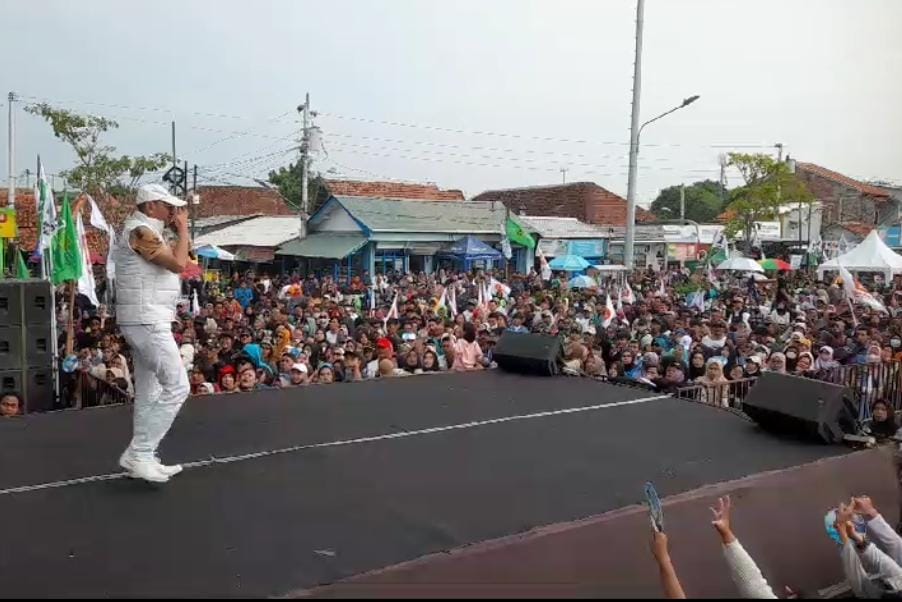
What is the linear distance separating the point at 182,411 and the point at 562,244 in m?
25.6

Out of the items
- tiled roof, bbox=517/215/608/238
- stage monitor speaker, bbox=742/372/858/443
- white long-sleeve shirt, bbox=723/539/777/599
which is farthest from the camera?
tiled roof, bbox=517/215/608/238

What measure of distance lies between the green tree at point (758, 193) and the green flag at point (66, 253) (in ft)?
83.3

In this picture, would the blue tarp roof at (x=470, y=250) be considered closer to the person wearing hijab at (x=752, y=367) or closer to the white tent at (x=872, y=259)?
the white tent at (x=872, y=259)

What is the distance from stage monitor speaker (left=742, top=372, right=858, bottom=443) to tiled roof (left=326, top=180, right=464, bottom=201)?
25.8 meters

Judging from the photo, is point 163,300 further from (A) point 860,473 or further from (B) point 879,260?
(B) point 879,260

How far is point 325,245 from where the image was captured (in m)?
25.3

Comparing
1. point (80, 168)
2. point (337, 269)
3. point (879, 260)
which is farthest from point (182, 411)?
point (337, 269)

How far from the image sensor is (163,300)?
3.57m

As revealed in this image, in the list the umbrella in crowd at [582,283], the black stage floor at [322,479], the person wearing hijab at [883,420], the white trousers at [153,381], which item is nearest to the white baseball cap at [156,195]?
the white trousers at [153,381]

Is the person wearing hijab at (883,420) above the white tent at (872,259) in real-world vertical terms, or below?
below

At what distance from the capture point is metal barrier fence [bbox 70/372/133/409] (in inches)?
271

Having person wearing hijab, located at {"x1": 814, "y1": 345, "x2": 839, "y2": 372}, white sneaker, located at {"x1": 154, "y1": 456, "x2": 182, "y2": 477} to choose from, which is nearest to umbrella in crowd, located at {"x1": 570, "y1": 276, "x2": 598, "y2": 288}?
person wearing hijab, located at {"x1": 814, "y1": 345, "x2": 839, "y2": 372}

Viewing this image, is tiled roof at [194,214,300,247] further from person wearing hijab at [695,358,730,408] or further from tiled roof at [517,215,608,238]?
person wearing hijab at [695,358,730,408]

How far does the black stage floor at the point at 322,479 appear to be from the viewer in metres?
2.88
